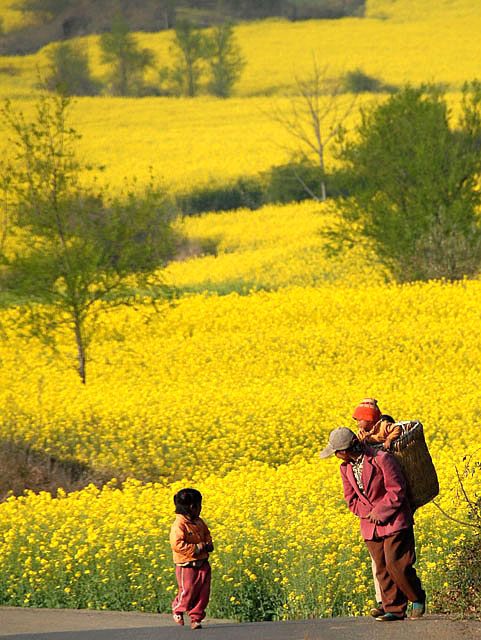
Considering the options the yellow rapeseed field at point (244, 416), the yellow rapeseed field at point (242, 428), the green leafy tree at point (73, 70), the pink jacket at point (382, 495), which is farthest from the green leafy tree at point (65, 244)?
the green leafy tree at point (73, 70)

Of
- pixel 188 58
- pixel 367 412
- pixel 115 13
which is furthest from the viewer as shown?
pixel 115 13

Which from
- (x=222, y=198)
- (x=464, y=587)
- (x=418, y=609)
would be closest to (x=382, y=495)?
(x=418, y=609)

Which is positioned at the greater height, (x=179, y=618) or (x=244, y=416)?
(x=179, y=618)

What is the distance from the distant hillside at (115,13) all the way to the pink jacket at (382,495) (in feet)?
333

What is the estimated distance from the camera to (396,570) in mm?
6625

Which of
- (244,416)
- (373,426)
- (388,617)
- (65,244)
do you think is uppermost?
(373,426)

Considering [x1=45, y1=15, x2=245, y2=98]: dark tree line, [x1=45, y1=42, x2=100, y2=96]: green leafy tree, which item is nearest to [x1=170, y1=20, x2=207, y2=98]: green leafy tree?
[x1=45, y1=15, x2=245, y2=98]: dark tree line

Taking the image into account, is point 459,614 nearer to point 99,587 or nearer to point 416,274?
point 99,587

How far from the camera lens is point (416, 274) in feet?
96.1

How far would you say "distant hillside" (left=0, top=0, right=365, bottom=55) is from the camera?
106 m

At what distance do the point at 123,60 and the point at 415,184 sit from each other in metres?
64.0

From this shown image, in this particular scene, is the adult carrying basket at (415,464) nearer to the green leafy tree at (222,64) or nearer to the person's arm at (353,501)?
the person's arm at (353,501)

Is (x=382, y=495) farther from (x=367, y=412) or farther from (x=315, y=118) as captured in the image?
(x=315, y=118)

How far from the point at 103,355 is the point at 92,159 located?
3454cm
